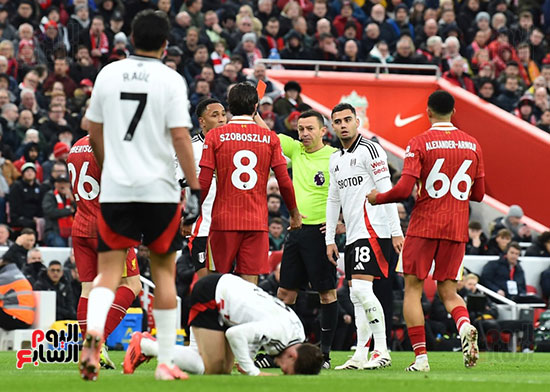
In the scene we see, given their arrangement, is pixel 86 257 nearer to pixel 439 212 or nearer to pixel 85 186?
pixel 85 186

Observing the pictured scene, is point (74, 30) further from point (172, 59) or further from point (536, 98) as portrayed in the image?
point (536, 98)

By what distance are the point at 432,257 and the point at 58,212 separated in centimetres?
844

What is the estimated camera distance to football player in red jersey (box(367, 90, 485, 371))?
1092 centimetres

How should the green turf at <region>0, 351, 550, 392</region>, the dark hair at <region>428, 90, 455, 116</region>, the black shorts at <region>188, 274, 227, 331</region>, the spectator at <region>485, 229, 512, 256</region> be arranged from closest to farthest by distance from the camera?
the green turf at <region>0, 351, 550, 392</region> < the black shorts at <region>188, 274, 227, 331</region> < the dark hair at <region>428, 90, 455, 116</region> < the spectator at <region>485, 229, 512, 256</region>

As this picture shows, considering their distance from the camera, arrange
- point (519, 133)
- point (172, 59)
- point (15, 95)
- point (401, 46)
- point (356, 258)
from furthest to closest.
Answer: point (401, 46) → point (519, 133) → point (172, 59) → point (15, 95) → point (356, 258)

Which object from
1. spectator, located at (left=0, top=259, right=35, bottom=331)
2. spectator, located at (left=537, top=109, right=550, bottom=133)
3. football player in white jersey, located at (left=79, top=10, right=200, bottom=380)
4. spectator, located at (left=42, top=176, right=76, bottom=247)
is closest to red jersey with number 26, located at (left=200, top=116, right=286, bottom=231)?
football player in white jersey, located at (left=79, top=10, right=200, bottom=380)

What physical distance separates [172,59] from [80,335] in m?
11.6

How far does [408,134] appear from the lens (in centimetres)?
2577

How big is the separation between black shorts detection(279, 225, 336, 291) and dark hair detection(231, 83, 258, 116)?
1.87 meters

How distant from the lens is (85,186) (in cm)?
1093

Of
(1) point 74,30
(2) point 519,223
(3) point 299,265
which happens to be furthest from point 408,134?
(3) point 299,265

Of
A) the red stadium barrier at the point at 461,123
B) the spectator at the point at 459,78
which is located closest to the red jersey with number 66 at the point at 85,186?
the red stadium barrier at the point at 461,123

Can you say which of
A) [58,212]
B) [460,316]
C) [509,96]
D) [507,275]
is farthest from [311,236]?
[509,96]

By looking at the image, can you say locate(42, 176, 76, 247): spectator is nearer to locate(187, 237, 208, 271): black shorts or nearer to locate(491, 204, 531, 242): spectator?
locate(187, 237, 208, 271): black shorts
